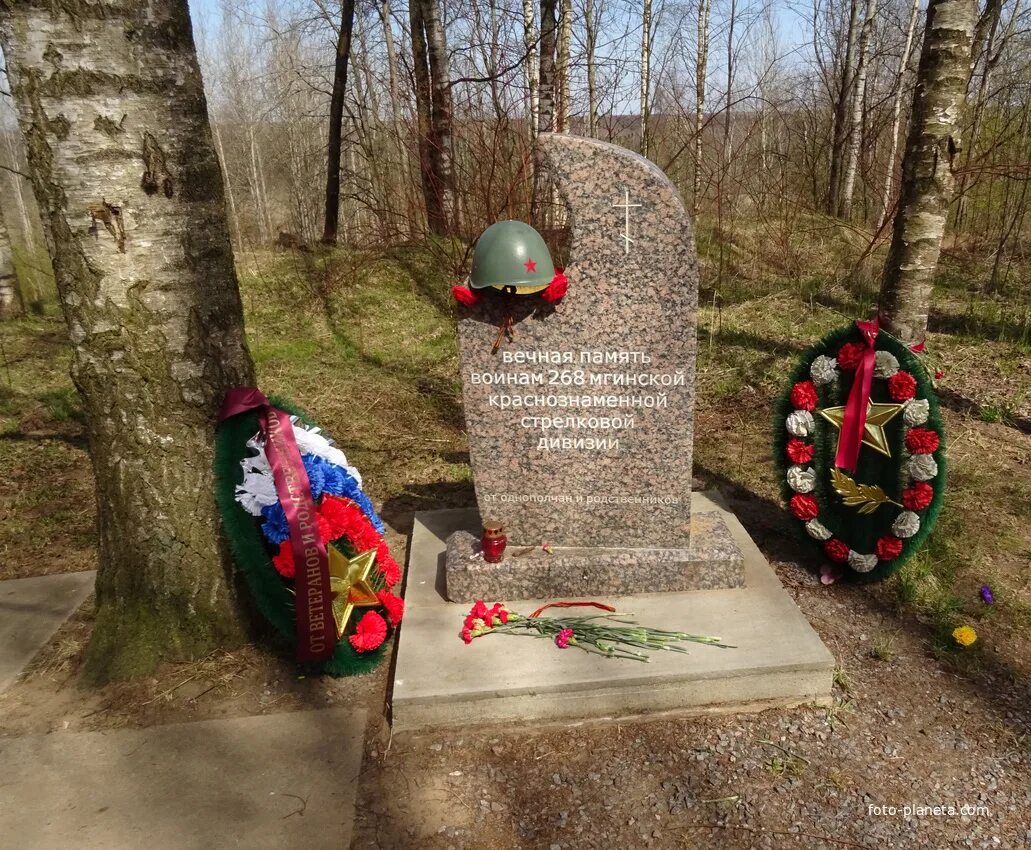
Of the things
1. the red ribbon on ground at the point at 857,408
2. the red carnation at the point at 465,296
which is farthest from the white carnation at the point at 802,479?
the red carnation at the point at 465,296

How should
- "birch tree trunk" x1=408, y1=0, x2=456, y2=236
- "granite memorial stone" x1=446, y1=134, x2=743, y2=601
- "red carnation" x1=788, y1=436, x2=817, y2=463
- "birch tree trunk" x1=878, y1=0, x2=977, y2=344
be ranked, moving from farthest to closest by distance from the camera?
"birch tree trunk" x1=408, y1=0, x2=456, y2=236
"birch tree trunk" x1=878, y1=0, x2=977, y2=344
"red carnation" x1=788, y1=436, x2=817, y2=463
"granite memorial stone" x1=446, y1=134, x2=743, y2=601

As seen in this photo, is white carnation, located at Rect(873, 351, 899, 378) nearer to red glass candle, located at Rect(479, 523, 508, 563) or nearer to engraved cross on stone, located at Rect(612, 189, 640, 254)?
engraved cross on stone, located at Rect(612, 189, 640, 254)

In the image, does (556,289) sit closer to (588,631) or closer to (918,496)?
(588,631)

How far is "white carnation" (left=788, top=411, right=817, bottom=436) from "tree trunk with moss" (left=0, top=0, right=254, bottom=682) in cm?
243

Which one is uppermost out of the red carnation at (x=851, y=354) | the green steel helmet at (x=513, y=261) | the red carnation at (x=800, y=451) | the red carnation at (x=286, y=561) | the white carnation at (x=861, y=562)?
the green steel helmet at (x=513, y=261)

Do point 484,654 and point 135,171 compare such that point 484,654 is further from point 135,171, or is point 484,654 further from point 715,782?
point 135,171

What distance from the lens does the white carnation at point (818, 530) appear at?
338 cm

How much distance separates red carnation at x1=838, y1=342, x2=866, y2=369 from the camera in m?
3.20

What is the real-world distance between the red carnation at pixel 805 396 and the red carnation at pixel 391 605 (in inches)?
79.6

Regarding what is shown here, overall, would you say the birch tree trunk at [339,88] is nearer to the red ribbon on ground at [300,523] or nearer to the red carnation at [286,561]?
the red ribbon on ground at [300,523]

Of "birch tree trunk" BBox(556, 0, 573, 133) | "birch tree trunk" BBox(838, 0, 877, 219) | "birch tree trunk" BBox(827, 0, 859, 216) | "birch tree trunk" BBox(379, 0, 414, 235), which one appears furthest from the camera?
"birch tree trunk" BBox(827, 0, 859, 216)

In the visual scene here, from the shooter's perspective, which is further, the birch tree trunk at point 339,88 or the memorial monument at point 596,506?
the birch tree trunk at point 339,88

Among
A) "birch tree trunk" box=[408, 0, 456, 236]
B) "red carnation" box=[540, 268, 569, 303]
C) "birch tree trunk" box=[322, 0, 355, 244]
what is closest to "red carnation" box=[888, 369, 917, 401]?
"red carnation" box=[540, 268, 569, 303]

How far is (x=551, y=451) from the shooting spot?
318cm
